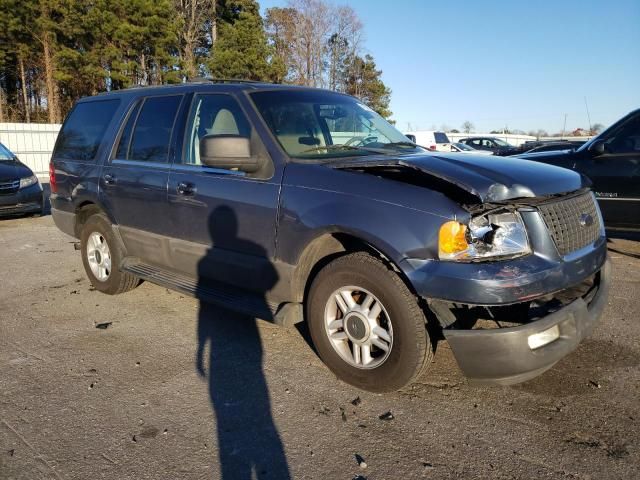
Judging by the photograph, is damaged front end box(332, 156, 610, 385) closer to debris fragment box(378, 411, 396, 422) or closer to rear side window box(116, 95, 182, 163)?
debris fragment box(378, 411, 396, 422)

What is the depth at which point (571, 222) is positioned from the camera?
120 inches

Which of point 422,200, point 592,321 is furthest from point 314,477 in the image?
point 592,321

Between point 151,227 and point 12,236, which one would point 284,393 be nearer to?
point 151,227

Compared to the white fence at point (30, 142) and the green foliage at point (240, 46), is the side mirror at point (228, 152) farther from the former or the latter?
the green foliage at point (240, 46)

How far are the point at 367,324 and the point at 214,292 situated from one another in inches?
55.7

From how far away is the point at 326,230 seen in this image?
3145mm

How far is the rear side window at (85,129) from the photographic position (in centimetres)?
512

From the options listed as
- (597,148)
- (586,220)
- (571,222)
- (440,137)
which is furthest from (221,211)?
(440,137)

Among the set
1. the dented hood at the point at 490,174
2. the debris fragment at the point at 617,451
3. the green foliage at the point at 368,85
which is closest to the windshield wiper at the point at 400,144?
the dented hood at the point at 490,174

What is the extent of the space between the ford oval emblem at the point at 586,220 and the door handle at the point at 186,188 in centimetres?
278

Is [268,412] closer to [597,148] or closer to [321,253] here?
[321,253]

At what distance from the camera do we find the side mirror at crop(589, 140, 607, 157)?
6145mm

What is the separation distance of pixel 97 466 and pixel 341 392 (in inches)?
56.3

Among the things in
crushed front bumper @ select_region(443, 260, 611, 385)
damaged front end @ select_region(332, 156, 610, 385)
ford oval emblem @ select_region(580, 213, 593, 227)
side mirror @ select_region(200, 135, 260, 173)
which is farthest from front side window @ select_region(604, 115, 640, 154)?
side mirror @ select_region(200, 135, 260, 173)
